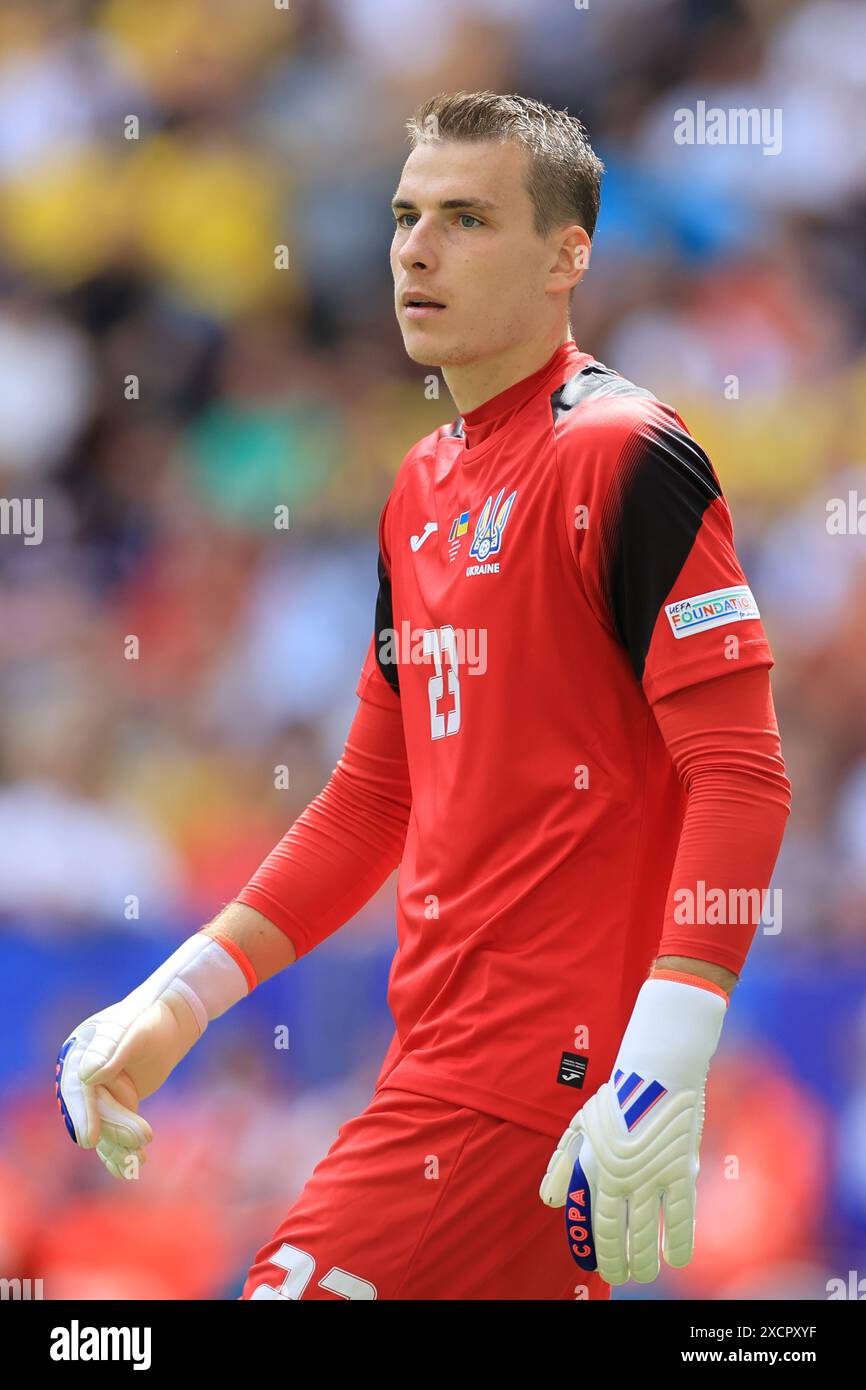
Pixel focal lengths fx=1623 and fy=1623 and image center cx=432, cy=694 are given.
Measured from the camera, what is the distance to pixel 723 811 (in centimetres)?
162

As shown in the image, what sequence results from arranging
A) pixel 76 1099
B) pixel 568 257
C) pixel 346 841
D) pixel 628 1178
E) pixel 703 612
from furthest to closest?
pixel 346 841 < pixel 568 257 < pixel 76 1099 < pixel 703 612 < pixel 628 1178

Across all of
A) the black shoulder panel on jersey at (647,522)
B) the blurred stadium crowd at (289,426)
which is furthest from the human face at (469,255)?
the blurred stadium crowd at (289,426)

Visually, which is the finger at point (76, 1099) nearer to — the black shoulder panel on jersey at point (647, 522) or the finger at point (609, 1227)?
the finger at point (609, 1227)

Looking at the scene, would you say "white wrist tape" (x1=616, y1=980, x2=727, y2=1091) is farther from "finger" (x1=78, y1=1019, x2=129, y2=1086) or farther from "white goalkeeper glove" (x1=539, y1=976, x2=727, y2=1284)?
"finger" (x1=78, y1=1019, x2=129, y2=1086)

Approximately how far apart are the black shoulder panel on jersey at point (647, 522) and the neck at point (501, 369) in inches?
11.7

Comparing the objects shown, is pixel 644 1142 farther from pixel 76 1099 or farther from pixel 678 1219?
pixel 76 1099

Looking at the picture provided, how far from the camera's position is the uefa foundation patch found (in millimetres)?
1669

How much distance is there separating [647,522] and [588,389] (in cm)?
27

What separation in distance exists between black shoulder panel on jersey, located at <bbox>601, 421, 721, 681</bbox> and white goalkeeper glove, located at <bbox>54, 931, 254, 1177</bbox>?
69 cm

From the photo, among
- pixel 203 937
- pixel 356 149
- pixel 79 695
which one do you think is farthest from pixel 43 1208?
pixel 356 149

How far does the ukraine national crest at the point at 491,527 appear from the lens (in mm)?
1867

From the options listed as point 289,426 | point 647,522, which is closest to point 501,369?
point 647,522

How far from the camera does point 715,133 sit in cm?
398

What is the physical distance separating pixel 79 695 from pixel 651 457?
2425 millimetres
